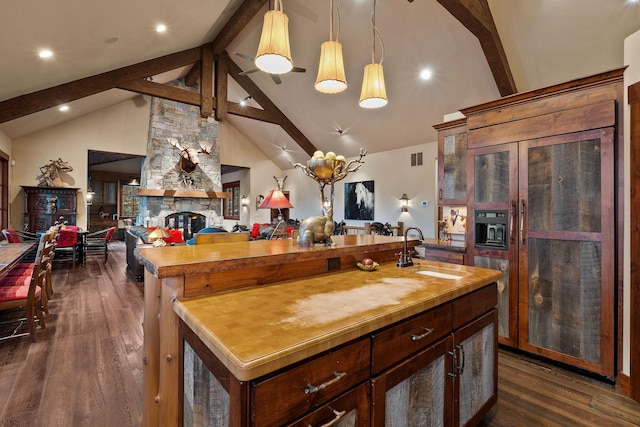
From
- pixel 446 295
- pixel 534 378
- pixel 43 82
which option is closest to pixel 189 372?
pixel 446 295

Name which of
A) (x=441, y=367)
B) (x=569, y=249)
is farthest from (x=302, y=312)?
(x=569, y=249)

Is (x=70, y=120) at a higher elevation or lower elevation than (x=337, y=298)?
higher

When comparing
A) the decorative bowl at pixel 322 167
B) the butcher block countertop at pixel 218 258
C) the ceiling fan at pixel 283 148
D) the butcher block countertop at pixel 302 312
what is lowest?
the butcher block countertop at pixel 302 312

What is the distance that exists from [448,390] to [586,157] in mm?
2144

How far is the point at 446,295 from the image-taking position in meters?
1.40

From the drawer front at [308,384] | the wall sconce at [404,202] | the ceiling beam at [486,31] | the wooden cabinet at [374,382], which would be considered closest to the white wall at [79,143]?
the wall sconce at [404,202]

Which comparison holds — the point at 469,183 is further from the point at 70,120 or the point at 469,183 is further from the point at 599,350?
the point at 70,120

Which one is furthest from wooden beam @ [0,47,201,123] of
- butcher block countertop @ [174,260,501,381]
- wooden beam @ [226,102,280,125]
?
butcher block countertop @ [174,260,501,381]

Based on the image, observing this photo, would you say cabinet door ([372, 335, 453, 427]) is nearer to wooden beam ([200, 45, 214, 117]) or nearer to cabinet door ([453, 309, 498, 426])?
cabinet door ([453, 309, 498, 426])

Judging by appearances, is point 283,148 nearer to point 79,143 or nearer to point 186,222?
point 186,222

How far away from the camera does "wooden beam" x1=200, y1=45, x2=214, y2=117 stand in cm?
782

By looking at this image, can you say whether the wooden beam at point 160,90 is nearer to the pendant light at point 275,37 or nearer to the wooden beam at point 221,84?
the wooden beam at point 221,84

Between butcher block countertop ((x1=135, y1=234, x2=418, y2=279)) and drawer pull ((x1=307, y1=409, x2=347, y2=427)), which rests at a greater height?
butcher block countertop ((x1=135, y1=234, x2=418, y2=279))

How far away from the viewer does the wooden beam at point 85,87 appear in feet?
17.9
